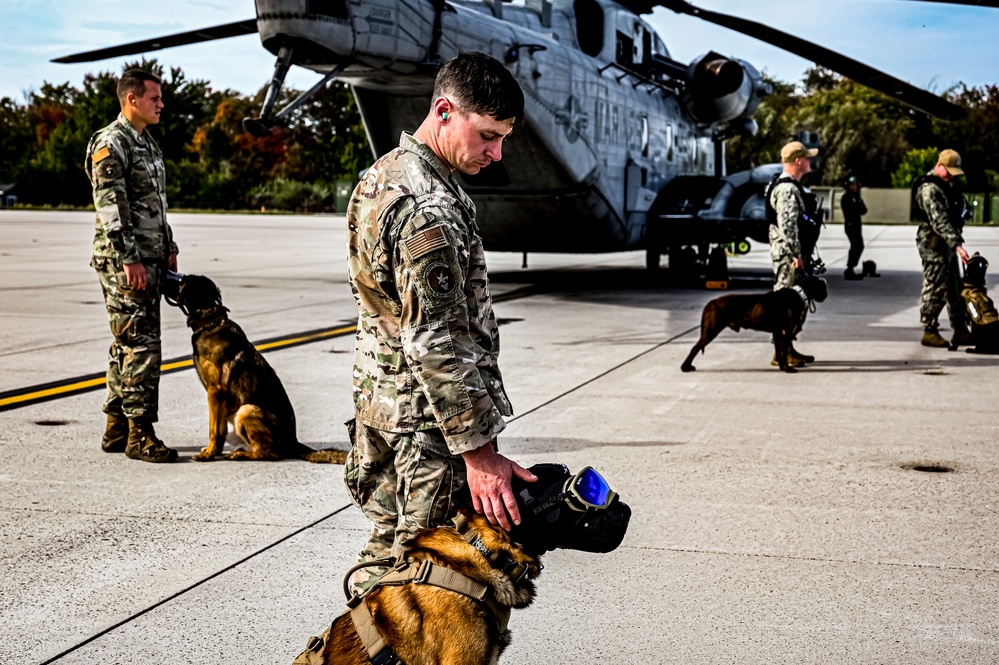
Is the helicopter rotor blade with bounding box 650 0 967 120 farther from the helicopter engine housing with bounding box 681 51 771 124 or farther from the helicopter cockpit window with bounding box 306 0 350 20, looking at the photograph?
the helicopter cockpit window with bounding box 306 0 350 20

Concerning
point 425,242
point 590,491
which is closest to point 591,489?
point 590,491

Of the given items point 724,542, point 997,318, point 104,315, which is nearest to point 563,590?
point 724,542

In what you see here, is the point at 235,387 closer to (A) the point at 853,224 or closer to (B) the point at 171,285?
(B) the point at 171,285

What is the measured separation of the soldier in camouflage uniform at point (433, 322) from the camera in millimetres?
2582

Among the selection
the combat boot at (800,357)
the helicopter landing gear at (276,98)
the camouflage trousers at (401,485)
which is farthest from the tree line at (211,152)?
the camouflage trousers at (401,485)

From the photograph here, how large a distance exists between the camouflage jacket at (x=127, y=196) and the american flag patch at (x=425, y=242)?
373 centimetres

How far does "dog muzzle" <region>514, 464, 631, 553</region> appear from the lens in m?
2.51

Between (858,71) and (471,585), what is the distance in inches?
489

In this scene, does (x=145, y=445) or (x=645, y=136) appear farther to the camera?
(x=645, y=136)

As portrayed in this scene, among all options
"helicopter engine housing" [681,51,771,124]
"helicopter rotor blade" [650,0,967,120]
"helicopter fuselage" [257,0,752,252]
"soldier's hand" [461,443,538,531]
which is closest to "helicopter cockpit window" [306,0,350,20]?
"helicopter fuselage" [257,0,752,252]

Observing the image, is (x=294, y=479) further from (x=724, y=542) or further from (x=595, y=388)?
(x=595, y=388)

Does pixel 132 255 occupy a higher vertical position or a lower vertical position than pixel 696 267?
higher

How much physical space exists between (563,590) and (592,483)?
5.65ft

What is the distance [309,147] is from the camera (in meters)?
61.7
